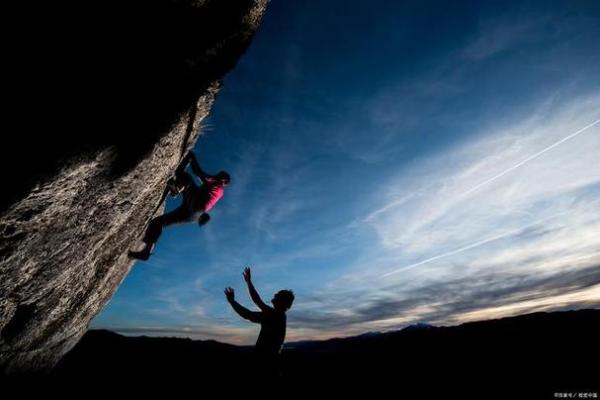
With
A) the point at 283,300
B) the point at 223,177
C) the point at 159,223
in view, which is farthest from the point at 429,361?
the point at 159,223

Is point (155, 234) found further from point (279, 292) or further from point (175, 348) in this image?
point (175, 348)

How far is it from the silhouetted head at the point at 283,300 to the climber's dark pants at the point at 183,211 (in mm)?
2449

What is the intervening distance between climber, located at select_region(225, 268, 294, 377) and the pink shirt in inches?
73.2

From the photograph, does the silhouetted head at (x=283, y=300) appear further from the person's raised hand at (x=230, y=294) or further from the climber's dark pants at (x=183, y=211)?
the climber's dark pants at (x=183, y=211)

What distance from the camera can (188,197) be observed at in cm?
659

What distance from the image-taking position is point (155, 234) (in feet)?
22.2

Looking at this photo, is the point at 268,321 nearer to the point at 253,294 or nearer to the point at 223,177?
the point at 253,294

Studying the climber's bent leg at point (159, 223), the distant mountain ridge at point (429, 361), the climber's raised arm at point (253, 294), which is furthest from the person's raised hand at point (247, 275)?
the distant mountain ridge at point (429, 361)

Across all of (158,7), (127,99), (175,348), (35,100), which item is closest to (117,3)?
(158,7)

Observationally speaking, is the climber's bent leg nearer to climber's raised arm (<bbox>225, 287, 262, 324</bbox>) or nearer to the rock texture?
the rock texture

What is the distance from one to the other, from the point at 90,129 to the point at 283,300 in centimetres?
447

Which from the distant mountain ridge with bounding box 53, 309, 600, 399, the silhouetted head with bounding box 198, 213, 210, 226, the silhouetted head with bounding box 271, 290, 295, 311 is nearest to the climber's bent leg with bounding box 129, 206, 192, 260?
the silhouetted head with bounding box 198, 213, 210, 226

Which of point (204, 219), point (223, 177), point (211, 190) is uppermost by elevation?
point (223, 177)

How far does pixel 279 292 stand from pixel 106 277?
3785 millimetres
